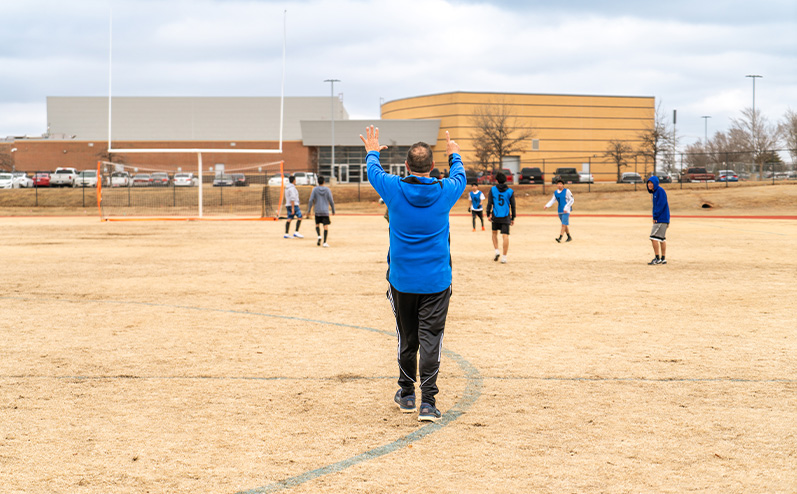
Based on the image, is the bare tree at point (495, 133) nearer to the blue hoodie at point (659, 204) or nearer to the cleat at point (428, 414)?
the blue hoodie at point (659, 204)

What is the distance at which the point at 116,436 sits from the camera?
5.17 metres

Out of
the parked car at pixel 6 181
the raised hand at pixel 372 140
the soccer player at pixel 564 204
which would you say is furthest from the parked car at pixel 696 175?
the raised hand at pixel 372 140

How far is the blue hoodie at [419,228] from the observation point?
18.4ft

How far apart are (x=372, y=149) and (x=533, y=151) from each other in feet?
257

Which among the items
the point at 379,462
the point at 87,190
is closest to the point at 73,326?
the point at 379,462

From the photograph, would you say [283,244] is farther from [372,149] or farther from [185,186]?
[185,186]

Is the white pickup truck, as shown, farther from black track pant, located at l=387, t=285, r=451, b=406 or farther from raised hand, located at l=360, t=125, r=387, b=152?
black track pant, located at l=387, t=285, r=451, b=406

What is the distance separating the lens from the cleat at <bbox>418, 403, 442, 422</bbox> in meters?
5.51

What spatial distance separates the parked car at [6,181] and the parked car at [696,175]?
1950 inches

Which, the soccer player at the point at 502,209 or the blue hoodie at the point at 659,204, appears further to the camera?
the soccer player at the point at 502,209

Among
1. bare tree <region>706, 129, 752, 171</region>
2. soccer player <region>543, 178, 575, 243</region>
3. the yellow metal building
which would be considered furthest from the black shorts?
the yellow metal building

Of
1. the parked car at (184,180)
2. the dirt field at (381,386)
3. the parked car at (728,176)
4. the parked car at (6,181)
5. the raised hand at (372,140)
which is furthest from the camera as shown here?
the parked car at (6,181)

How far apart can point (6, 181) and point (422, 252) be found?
61420mm

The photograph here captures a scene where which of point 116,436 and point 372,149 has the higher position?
point 372,149
